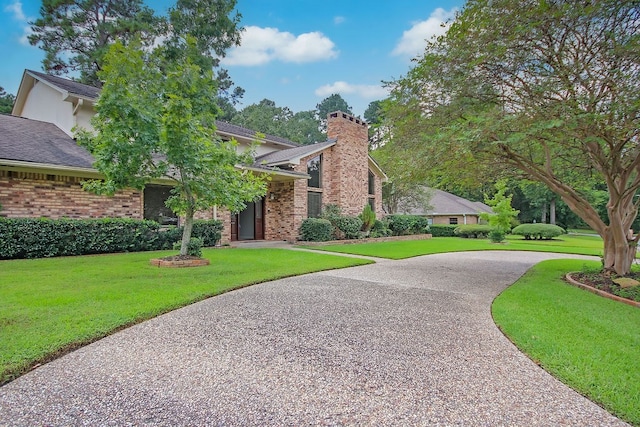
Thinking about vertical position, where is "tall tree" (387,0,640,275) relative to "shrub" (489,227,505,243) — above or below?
above

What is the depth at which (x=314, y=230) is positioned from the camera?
52.0ft

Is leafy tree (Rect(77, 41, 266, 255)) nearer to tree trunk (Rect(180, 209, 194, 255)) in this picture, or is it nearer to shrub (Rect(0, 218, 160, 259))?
tree trunk (Rect(180, 209, 194, 255))

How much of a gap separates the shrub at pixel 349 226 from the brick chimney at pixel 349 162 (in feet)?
2.80

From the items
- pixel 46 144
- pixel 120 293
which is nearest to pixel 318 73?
pixel 46 144

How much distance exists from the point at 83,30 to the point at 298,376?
2706cm

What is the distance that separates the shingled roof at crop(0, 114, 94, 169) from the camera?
9.96 metres

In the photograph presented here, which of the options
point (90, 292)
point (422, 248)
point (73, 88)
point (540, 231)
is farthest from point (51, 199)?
point (540, 231)

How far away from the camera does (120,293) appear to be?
553 cm

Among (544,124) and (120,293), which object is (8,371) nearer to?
(120,293)

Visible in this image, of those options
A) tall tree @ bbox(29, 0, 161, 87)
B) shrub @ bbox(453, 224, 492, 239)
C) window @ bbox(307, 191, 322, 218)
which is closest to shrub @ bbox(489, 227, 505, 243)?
shrub @ bbox(453, 224, 492, 239)

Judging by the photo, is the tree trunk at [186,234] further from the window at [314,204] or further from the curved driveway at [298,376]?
the window at [314,204]

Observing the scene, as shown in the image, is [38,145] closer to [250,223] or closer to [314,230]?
[250,223]

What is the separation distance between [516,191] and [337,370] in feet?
157

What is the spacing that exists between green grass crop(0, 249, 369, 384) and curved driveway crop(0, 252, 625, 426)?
0.26m
